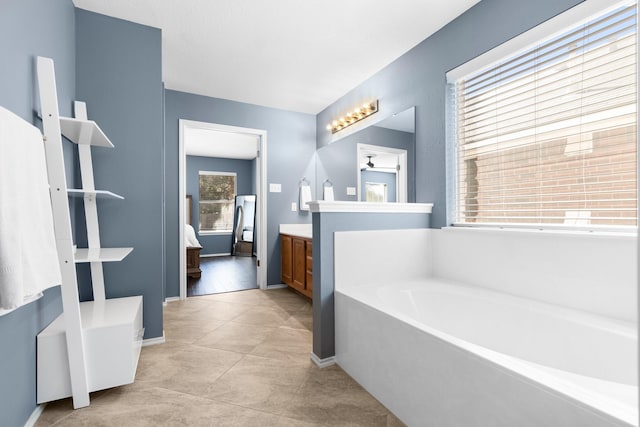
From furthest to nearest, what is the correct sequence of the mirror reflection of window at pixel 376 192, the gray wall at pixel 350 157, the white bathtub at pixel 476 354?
the mirror reflection of window at pixel 376 192
the gray wall at pixel 350 157
the white bathtub at pixel 476 354


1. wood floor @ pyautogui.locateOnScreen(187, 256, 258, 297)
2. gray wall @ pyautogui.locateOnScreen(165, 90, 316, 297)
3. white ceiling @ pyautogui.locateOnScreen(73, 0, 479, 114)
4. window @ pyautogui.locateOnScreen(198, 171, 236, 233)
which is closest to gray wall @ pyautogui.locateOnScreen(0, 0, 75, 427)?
white ceiling @ pyautogui.locateOnScreen(73, 0, 479, 114)

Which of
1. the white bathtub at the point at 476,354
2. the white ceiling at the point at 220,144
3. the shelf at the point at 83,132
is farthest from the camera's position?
the white ceiling at the point at 220,144

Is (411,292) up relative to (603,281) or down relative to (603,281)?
down

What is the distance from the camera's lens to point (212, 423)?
1472 mm

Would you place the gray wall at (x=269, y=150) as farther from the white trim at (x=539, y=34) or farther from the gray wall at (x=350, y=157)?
the white trim at (x=539, y=34)

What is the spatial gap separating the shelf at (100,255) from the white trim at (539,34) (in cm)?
A: 261

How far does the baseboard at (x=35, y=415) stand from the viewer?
1442mm

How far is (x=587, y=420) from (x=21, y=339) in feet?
6.98

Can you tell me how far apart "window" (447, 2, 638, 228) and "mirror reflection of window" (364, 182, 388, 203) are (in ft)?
2.41

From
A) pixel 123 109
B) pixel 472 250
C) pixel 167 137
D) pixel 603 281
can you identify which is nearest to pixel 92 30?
pixel 123 109

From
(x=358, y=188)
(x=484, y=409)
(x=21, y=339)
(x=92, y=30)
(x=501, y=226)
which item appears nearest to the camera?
(x=484, y=409)

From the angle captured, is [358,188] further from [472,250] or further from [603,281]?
[603,281]

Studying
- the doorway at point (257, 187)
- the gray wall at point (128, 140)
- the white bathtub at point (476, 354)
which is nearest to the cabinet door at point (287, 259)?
the doorway at point (257, 187)

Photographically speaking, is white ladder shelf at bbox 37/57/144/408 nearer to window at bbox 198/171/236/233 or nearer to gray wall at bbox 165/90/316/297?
gray wall at bbox 165/90/316/297
